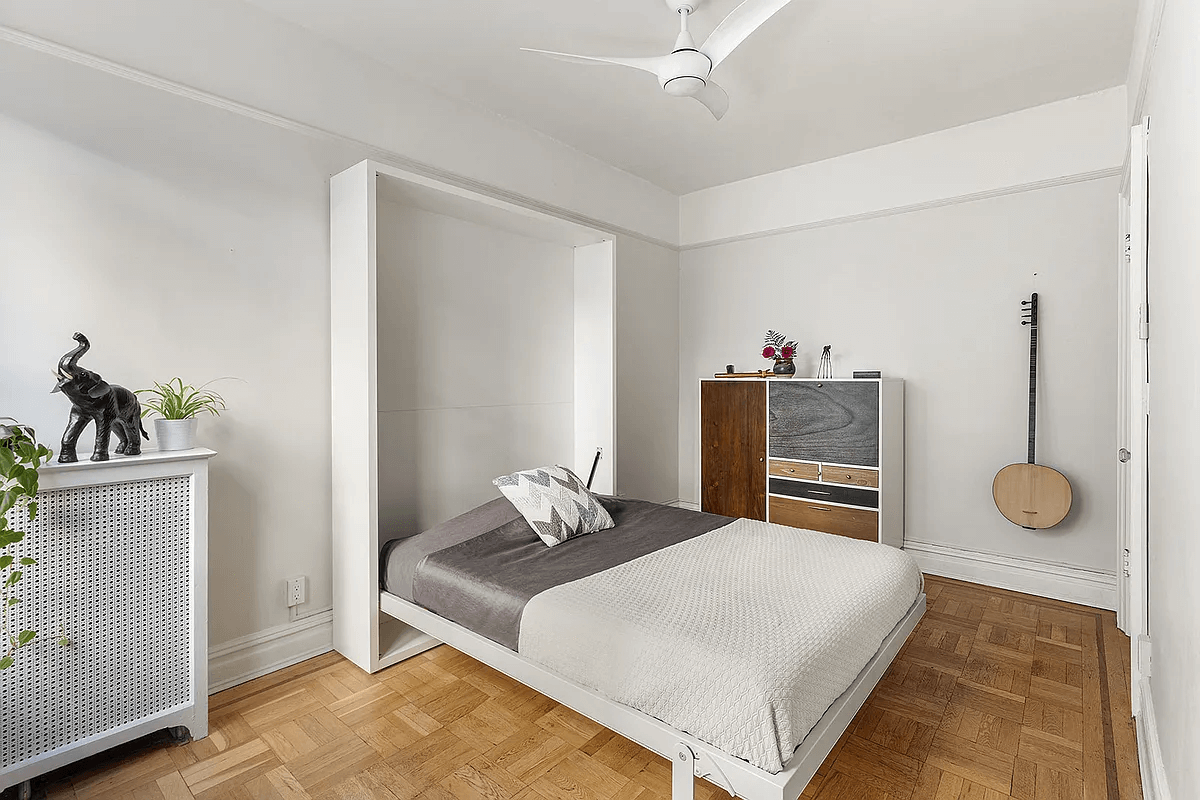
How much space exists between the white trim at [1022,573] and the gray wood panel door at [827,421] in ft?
2.68

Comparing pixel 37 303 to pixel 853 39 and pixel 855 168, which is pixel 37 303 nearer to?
pixel 853 39

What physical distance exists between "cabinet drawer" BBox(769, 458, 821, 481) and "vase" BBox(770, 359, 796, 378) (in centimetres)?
58

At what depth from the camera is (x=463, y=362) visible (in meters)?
3.42

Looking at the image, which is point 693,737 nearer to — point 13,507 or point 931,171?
point 13,507

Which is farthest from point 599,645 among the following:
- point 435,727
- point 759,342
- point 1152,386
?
point 759,342

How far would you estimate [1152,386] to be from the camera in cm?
196

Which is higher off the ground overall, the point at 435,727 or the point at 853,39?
the point at 853,39

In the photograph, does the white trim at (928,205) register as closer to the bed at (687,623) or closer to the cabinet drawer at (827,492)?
the cabinet drawer at (827,492)

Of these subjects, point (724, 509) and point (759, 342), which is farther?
point (759, 342)

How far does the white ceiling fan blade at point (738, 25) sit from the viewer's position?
6.52 feet

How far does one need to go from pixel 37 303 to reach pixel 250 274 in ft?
2.21

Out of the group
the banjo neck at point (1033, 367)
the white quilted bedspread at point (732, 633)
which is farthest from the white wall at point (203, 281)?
the banjo neck at point (1033, 367)

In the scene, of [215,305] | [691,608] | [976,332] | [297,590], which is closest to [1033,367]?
[976,332]

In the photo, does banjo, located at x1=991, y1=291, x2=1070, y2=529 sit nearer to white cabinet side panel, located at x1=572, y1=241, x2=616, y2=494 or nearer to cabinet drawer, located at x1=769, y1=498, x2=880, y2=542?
cabinet drawer, located at x1=769, y1=498, x2=880, y2=542
